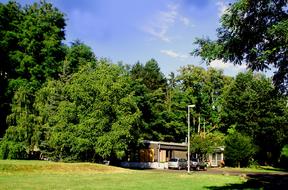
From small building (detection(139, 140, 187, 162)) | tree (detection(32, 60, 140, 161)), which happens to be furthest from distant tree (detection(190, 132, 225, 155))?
tree (detection(32, 60, 140, 161))

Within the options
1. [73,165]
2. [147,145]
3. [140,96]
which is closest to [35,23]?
[140,96]

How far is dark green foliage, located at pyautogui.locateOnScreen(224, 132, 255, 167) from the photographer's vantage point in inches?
2472

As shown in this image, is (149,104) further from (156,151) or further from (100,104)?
(100,104)

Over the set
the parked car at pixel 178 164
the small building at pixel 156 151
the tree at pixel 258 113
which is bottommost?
the parked car at pixel 178 164

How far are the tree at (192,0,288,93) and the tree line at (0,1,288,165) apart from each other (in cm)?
319

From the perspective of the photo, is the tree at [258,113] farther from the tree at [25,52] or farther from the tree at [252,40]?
the tree at [252,40]

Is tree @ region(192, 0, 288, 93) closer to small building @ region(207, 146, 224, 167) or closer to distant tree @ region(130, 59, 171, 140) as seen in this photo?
distant tree @ region(130, 59, 171, 140)

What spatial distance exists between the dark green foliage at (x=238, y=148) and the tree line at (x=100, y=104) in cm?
16

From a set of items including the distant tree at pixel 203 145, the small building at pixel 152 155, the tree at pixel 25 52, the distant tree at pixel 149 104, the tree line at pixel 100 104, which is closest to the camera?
the tree line at pixel 100 104

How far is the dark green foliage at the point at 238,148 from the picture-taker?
62.8 m

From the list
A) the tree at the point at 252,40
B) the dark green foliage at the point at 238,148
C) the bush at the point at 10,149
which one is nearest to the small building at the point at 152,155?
the dark green foliage at the point at 238,148

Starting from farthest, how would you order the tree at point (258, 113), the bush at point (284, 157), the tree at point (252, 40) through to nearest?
1. the bush at point (284, 157)
2. the tree at point (258, 113)
3. the tree at point (252, 40)

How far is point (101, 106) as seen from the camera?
4647 cm

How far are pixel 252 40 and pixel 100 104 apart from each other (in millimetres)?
28808
